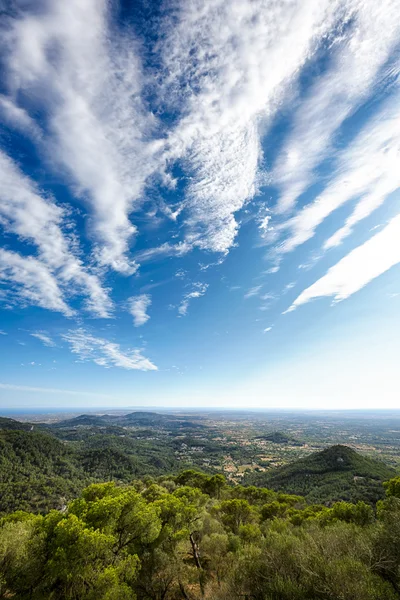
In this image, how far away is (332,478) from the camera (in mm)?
74312

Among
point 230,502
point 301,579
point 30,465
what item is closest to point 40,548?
point 301,579

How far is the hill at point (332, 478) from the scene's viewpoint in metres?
61.4

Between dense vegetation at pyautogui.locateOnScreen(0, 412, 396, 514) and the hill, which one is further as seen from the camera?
dense vegetation at pyautogui.locateOnScreen(0, 412, 396, 514)

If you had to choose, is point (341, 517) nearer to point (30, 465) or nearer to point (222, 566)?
point (222, 566)

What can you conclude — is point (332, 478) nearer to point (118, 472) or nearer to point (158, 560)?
point (158, 560)

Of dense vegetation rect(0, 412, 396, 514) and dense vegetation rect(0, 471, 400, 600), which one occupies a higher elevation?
dense vegetation rect(0, 471, 400, 600)

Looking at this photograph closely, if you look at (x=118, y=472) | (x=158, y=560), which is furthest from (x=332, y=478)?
(x=118, y=472)

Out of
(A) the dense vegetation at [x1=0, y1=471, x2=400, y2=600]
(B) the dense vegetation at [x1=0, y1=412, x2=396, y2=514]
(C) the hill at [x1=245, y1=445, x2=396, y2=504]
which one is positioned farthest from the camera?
(B) the dense vegetation at [x1=0, y1=412, x2=396, y2=514]

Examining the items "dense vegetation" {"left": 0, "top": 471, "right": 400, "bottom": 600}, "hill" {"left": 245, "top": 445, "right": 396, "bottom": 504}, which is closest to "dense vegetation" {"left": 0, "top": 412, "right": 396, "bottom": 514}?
"hill" {"left": 245, "top": 445, "right": 396, "bottom": 504}

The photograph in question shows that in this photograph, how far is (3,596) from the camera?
1300cm

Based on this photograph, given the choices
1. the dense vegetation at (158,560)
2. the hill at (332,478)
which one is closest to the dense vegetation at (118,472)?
the hill at (332,478)

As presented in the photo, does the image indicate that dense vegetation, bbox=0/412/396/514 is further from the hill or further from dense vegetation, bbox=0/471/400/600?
dense vegetation, bbox=0/471/400/600

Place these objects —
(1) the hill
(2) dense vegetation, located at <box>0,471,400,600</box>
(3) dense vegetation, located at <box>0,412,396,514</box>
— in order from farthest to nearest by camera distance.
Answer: (3) dense vegetation, located at <box>0,412,396,514</box>
(1) the hill
(2) dense vegetation, located at <box>0,471,400,600</box>

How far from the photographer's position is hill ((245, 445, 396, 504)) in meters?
61.4
